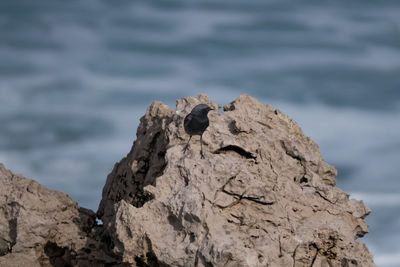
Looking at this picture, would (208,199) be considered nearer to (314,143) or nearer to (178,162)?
(178,162)

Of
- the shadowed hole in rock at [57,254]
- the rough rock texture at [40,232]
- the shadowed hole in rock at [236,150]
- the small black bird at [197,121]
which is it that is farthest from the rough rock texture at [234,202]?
the shadowed hole in rock at [57,254]

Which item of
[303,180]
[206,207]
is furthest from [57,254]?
[303,180]

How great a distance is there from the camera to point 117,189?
504 inches

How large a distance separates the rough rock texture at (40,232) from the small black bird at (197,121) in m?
2.93

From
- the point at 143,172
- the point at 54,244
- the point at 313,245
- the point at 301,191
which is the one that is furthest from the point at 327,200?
the point at 54,244

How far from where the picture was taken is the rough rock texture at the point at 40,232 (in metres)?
11.4

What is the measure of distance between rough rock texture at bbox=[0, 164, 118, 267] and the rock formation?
0.02m

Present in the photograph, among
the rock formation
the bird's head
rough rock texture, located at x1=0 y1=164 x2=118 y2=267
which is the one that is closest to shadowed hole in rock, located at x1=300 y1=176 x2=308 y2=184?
the rock formation

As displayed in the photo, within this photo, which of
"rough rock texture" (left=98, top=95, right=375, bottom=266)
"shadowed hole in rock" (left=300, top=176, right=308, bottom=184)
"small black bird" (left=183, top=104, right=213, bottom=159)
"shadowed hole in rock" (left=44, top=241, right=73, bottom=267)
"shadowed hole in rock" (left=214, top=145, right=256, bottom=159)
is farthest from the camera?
"shadowed hole in rock" (left=44, top=241, right=73, bottom=267)

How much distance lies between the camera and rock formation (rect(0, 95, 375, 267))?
977 centimetres

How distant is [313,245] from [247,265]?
1.52 m

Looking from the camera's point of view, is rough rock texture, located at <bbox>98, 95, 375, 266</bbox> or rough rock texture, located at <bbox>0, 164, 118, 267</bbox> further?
rough rock texture, located at <bbox>0, 164, 118, 267</bbox>

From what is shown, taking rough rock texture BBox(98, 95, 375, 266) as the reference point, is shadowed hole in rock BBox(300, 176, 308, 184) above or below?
above

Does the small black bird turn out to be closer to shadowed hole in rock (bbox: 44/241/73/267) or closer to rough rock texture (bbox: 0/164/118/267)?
rough rock texture (bbox: 0/164/118/267)
